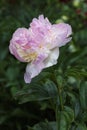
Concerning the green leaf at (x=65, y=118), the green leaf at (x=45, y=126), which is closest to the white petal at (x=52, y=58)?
the green leaf at (x=65, y=118)

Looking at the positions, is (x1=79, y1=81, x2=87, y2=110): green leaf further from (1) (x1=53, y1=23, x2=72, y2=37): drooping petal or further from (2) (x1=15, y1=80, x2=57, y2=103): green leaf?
(1) (x1=53, y1=23, x2=72, y2=37): drooping petal

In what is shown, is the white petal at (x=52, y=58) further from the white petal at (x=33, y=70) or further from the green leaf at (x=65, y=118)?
the green leaf at (x=65, y=118)

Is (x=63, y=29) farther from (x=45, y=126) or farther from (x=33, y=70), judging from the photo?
(x=45, y=126)

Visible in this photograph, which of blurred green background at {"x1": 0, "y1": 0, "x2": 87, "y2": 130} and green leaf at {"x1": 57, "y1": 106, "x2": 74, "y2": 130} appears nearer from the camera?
green leaf at {"x1": 57, "y1": 106, "x2": 74, "y2": 130}

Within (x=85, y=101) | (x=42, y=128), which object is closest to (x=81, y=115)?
(x=85, y=101)

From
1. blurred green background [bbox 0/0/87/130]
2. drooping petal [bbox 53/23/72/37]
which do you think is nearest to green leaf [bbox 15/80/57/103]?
blurred green background [bbox 0/0/87/130]

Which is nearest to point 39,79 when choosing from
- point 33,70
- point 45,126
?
point 33,70

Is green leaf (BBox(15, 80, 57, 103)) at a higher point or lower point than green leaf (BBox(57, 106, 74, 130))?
higher
